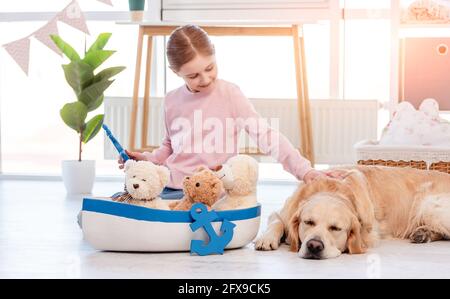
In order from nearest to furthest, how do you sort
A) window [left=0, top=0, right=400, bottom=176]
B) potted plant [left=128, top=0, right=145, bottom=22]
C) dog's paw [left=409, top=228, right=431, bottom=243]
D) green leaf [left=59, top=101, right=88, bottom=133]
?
dog's paw [left=409, top=228, right=431, bottom=243] < green leaf [left=59, top=101, right=88, bottom=133] < potted plant [left=128, top=0, right=145, bottom=22] < window [left=0, top=0, right=400, bottom=176]

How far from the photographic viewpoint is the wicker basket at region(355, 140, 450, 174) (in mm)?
2992

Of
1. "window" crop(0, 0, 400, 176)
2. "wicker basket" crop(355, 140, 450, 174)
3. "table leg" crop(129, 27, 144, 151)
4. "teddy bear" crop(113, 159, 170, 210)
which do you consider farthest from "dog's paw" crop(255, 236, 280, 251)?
"window" crop(0, 0, 400, 176)

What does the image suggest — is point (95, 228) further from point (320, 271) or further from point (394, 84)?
point (394, 84)

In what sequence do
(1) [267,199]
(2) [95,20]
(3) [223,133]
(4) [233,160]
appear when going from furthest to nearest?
(2) [95,20], (1) [267,199], (3) [223,133], (4) [233,160]

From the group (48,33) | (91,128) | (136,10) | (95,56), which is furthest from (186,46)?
(136,10)

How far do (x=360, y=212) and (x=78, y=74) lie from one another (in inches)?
76.0

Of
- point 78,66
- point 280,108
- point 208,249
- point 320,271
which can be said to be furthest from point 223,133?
point 280,108

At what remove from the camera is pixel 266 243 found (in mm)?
2197

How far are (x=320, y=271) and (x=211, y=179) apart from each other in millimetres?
391

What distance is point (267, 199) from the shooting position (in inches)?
144

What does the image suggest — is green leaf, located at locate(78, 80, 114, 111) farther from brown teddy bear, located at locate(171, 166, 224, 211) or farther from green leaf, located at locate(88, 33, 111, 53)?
brown teddy bear, located at locate(171, 166, 224, 211)

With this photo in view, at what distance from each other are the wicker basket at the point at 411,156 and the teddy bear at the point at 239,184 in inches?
39.3

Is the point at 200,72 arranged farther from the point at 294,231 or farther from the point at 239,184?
the point at 294,231

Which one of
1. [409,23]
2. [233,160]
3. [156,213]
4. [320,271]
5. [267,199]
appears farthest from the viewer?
[409,23]
